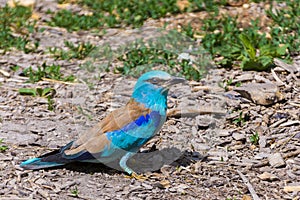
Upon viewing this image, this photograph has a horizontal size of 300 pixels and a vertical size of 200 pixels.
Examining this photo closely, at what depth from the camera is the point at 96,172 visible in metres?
4.67

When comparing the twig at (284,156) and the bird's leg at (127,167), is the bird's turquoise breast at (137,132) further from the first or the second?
the twig at (284,156)

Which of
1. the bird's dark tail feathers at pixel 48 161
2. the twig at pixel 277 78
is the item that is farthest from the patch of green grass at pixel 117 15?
the bird's dark tail feathers at pixel 48 161

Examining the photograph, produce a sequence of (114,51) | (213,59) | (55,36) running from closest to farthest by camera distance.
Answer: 1. (213,59)
2. (114,51)
3. (55,36)

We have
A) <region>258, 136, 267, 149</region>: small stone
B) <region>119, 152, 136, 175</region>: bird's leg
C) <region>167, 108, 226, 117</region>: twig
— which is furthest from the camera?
<region>167, 108, 226, 117</region>: twig

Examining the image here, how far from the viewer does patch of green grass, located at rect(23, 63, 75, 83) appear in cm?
637

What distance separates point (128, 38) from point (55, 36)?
0.87 metres

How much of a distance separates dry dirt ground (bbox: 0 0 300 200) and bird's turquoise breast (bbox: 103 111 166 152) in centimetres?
28

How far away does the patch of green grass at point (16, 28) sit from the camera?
7.22 m

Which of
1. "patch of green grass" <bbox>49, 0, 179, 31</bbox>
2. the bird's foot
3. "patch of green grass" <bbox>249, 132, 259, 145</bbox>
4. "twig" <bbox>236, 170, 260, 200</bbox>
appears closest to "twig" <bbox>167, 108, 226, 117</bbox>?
"patch of green grass" <bbox>249, 132, 259, 145</bbox>

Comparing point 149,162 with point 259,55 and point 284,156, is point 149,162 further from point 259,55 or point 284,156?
point 259,55

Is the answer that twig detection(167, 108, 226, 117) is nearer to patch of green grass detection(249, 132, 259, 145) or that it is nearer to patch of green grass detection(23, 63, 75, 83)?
patch of green grass detection(249, 132, 259, 145)

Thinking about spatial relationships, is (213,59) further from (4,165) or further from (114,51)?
(4,165)

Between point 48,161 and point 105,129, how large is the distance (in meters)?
0.43

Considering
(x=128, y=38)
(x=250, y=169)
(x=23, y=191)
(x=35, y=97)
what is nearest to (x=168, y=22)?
(x=128, y=38)
